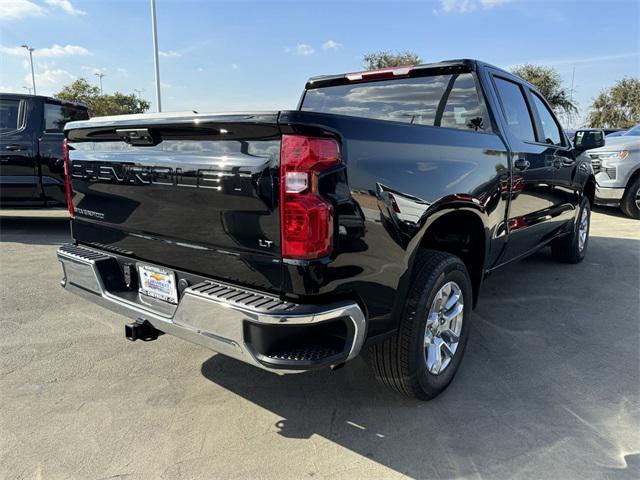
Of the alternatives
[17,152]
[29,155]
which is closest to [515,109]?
[29,155]

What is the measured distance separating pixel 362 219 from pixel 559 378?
1.84 m

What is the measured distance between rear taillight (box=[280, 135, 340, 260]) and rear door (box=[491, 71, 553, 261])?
1976 millimetres

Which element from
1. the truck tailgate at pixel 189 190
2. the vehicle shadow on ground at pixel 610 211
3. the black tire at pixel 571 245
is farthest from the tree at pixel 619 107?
the truck tailgate at pixel 189 190

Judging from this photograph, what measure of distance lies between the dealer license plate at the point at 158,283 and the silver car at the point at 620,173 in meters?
8.45

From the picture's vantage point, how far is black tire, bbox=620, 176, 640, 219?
8547mm

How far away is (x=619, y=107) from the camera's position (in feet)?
115

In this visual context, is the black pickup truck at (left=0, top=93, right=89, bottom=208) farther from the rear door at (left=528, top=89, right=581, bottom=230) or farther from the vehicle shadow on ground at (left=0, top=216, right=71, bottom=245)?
the rear door at (left=528, top=89, right=581, bottom=230)

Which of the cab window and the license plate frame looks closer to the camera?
the license plate frame

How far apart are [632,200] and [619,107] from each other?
32.2 m

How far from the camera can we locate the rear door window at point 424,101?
10.8 feet

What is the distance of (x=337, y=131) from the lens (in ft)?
6.35

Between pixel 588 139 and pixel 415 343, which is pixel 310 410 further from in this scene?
pixel 588 139

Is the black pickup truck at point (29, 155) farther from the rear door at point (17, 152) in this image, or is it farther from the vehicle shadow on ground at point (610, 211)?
the vehicle shadow on ground at point (610, 211)

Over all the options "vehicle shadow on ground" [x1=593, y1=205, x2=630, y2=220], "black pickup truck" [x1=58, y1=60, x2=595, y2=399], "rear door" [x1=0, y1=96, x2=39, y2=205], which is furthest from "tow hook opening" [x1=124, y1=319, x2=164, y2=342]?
"vehicle shadow on ground" [x1=593, y1=205, x2=630, y2=220]
